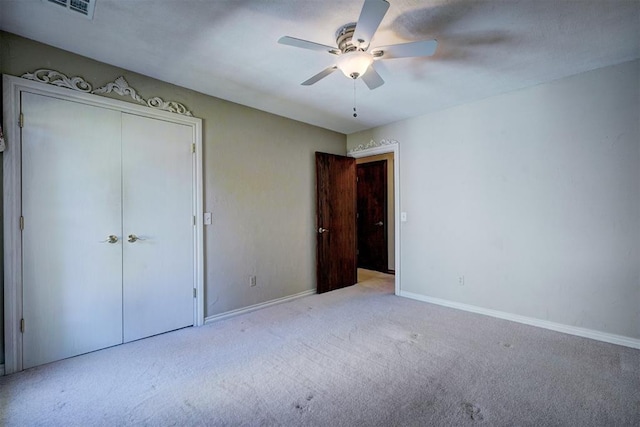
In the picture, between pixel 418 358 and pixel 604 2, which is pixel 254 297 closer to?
pixel 418 358

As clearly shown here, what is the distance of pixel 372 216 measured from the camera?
19.9 ft

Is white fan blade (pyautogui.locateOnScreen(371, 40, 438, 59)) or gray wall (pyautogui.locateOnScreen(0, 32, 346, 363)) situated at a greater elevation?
white fan blade (pyautogui.locateOnScreen(371, 40, 438, 59))

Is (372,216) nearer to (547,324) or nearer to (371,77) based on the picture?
(547,324)

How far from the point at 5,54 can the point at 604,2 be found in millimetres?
4001

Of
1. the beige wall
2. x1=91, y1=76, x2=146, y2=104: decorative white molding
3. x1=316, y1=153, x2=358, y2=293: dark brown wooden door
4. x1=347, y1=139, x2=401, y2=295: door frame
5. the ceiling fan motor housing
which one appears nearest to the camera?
the ceiling fan motor housing

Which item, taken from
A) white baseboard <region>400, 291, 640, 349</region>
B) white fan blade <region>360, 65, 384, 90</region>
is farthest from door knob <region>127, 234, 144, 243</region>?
white baseboard <region>400, 291, 640, 349</region>

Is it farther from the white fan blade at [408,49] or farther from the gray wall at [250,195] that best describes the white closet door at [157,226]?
the white fan blade at [408,49]

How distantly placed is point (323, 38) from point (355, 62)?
1.09 ft

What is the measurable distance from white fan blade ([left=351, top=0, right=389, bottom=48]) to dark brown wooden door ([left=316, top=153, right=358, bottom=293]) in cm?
250

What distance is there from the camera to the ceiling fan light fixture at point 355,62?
79.4 inches

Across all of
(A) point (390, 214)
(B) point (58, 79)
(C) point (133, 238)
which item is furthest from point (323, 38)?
(A) point (390, 214)

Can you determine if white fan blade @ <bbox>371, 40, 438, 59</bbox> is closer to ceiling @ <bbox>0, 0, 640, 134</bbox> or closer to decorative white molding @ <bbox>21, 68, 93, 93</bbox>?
ceiling @ <bbox>0, 0, 640, 134</bbox>

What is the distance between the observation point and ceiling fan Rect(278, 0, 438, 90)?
1.67m

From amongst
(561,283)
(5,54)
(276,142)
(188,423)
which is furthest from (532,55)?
(5,54)
